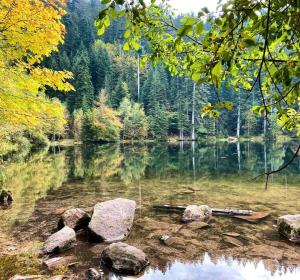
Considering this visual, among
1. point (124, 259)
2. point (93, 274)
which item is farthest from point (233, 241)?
point (93, 274)

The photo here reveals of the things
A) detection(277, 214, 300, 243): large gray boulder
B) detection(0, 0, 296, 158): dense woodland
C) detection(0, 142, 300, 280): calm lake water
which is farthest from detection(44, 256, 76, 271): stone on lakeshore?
detection(0, 0, 296, 158): dense woodland

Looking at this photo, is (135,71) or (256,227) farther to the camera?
(135,71)

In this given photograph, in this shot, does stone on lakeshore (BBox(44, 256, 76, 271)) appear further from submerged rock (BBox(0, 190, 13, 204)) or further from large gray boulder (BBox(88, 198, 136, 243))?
submerged rock (BBox(0, 190, 13, 204))

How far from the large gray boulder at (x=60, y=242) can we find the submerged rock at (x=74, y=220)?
38.1 inches

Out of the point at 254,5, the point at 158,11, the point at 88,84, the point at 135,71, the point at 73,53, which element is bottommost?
the point at 254,5

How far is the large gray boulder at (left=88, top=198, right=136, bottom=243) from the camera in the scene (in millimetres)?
8141

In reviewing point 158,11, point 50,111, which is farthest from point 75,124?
point 158,11

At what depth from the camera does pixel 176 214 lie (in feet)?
34.5

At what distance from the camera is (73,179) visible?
17531mm

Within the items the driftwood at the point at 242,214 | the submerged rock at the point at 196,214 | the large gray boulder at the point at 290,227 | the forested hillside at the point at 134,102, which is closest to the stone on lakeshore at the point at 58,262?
the submerged rock at the point at 196,214

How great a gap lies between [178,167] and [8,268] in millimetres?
17682

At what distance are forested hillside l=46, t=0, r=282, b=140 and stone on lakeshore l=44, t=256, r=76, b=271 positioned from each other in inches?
1938

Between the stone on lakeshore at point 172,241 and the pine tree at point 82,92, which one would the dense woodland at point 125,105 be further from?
the stone on lakeshore at point 172,241

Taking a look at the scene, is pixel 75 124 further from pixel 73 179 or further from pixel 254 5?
pixel 254 5
